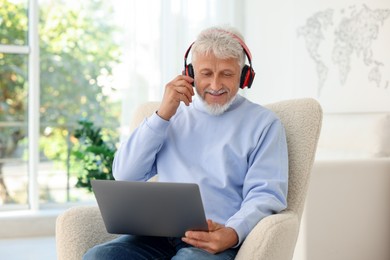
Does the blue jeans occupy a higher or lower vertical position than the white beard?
lower

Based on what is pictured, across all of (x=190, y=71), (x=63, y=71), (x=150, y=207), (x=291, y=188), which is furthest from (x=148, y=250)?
(x=63, y=71)

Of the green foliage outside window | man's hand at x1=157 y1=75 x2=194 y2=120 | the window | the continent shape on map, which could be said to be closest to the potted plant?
the window

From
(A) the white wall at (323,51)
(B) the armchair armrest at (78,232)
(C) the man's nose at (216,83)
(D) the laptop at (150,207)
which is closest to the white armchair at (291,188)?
(B) the armchair armrest at (78,232)

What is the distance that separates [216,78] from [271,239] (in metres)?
0.58

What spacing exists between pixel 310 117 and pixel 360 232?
1281 millimetres

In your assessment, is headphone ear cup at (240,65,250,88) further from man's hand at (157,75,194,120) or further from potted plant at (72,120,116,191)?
potted plant at (72,120,116,191)

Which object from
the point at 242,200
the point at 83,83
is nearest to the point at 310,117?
the point at 242,200

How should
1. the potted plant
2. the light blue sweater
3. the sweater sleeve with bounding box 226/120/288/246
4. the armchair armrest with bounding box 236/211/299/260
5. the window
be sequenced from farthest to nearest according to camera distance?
the window → the potted plant → the light blue sweater → the sweater sleeve with bounding box 226/120/288/246 → the armchair armrest with bounding box 236/211/299/260

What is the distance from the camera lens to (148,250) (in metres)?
1.73

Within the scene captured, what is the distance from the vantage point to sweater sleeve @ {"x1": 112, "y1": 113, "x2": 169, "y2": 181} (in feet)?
6.18

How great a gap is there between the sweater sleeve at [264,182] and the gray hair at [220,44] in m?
0.24

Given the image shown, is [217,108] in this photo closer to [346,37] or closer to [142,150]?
[142,150]

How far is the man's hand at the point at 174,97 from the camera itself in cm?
188

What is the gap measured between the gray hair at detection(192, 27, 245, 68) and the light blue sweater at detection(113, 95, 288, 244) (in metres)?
0.16
